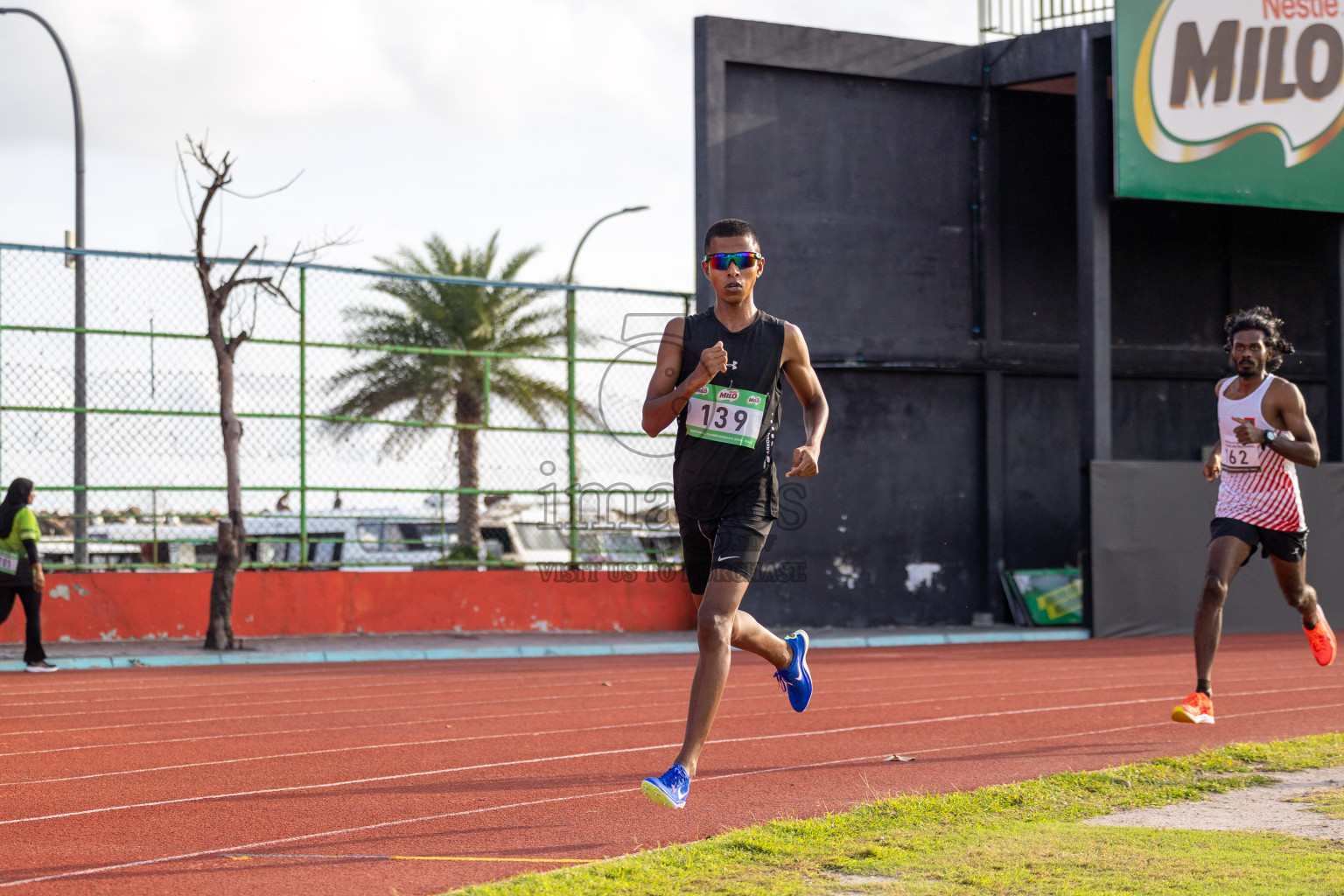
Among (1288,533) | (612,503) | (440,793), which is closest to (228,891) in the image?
(440,793)

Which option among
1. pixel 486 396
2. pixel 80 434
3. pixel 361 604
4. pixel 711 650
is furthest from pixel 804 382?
pixel 361 604

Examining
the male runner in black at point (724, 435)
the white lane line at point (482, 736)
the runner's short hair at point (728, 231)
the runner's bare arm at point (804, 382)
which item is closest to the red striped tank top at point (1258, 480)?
the white lane line at point (482, 736)

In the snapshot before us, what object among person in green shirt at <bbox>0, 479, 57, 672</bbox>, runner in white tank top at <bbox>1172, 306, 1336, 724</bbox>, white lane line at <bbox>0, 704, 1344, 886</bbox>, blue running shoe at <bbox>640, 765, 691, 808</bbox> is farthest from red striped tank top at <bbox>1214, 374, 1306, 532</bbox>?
person in green shirt at <bbox>0, 479, 57, 672</bbox>

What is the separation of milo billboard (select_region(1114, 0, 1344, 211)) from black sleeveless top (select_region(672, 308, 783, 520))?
15105 millimetres

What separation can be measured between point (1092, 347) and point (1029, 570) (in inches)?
150

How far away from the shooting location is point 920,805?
18.3 ft

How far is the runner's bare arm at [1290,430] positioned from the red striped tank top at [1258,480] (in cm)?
6

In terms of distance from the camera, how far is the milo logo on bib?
5734mm

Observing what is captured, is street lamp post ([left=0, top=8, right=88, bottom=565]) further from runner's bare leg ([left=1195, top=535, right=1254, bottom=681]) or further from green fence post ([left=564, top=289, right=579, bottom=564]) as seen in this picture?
runner's bare leg ([left=1195, top=535, right=1254, bottom=681])

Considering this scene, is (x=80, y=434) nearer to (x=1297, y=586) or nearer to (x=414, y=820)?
(x=414, y=820)

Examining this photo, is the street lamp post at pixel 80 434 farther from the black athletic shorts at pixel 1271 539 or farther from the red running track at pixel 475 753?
the black athletic shorts at pixel 1271 539

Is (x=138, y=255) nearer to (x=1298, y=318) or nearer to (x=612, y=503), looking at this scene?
(x=612, y=503)

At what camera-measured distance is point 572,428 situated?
19.7 m

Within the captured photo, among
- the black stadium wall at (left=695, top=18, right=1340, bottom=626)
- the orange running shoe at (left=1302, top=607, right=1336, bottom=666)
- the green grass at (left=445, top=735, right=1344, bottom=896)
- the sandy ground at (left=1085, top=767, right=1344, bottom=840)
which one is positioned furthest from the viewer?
the black stadium wall at (left=695, top=18, right=1340, bottom=626)
